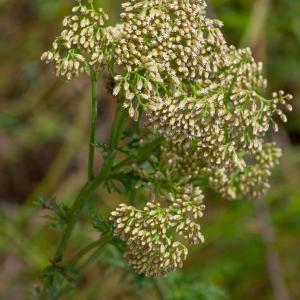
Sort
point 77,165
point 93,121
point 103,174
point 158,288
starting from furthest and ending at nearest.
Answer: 1. point 77,165
2. point 158,288
3. point 103,174
4. point 93,121

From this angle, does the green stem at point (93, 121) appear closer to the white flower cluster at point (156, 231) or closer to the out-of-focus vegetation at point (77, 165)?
the white flower cluster at point (156, 231)

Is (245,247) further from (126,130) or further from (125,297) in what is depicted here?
(126,130)

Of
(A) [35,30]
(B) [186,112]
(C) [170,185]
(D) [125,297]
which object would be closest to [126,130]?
(C) [170,185]

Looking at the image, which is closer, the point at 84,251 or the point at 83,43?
the point at 83,43

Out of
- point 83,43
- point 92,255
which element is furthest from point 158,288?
point 83,43

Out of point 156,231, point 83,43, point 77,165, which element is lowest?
point 156,231

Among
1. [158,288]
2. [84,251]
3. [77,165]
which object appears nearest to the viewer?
[84,251]

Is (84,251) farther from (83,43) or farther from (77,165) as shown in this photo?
(77,165)

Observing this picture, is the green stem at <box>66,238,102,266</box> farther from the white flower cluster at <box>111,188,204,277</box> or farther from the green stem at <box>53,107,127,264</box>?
the white flower cluster at <box>111,188,204,277</box>
